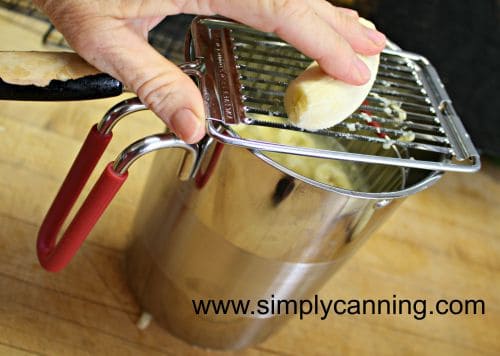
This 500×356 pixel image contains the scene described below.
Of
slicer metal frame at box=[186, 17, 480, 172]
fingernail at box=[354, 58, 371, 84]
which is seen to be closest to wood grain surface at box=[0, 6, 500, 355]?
slicer metal frame at box=[186, 17, 480, 172]

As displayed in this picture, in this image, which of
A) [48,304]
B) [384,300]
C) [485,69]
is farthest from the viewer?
[485,69]

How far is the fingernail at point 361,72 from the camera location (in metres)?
0.52

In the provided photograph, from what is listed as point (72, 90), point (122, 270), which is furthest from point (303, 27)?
point (122, 270)

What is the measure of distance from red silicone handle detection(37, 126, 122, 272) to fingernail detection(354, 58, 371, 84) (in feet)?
0.72

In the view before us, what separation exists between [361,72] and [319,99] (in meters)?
0.04

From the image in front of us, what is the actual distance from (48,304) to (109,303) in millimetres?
70

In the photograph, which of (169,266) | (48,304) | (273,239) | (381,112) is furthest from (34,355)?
(381,112)

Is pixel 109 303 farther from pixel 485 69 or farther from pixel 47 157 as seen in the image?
pixel 485 69

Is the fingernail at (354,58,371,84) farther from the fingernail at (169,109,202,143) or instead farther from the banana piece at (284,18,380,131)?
the fingernail at (169,109,202,143)

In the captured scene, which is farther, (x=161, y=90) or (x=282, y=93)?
(x=282, y=93)

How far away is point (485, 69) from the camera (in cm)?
106

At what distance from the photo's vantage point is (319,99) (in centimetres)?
52

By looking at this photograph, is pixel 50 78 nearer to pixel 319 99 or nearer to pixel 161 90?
pixel 161 90

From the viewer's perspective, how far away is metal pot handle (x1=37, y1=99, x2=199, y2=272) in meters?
0.52
